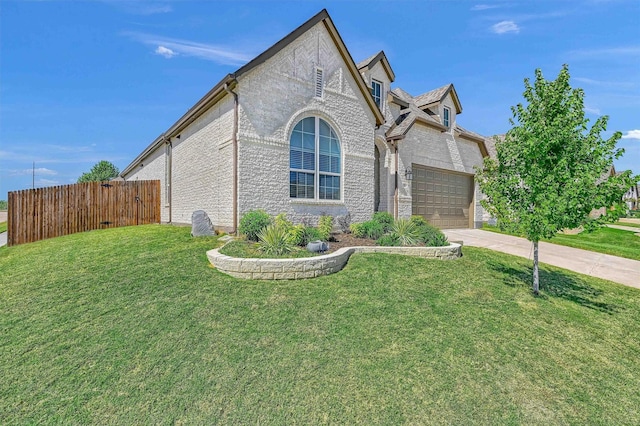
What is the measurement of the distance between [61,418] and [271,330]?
2.37m

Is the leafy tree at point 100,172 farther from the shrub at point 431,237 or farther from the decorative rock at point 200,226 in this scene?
the shrub at point 431,237

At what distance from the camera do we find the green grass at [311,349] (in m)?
3.19

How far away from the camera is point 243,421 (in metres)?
2.99

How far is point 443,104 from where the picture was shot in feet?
53.1

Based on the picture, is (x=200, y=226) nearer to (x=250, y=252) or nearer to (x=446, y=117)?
(x=250, y=252)

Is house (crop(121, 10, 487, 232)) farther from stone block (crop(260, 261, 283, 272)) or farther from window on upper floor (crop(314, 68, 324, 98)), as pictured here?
stone block (crop(260, 261, 283, 272))

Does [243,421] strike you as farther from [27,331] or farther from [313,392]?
[27,331]

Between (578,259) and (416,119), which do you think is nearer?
(578,259)

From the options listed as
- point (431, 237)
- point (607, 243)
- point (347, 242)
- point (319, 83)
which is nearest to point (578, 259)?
point (431, 237)

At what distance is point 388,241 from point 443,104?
10714 millimetres

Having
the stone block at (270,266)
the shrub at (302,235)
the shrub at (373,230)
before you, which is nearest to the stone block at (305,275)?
the stone block at (270,266)

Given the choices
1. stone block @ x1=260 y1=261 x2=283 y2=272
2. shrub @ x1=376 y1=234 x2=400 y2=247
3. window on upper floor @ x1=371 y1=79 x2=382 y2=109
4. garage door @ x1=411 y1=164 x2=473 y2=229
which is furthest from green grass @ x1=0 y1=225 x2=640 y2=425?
window on upper floor @ x1=371 y1=79 x2=382 y2=109

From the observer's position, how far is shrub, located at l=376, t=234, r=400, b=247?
8.98m

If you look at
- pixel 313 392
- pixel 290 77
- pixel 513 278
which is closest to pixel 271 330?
pixel 313 392
